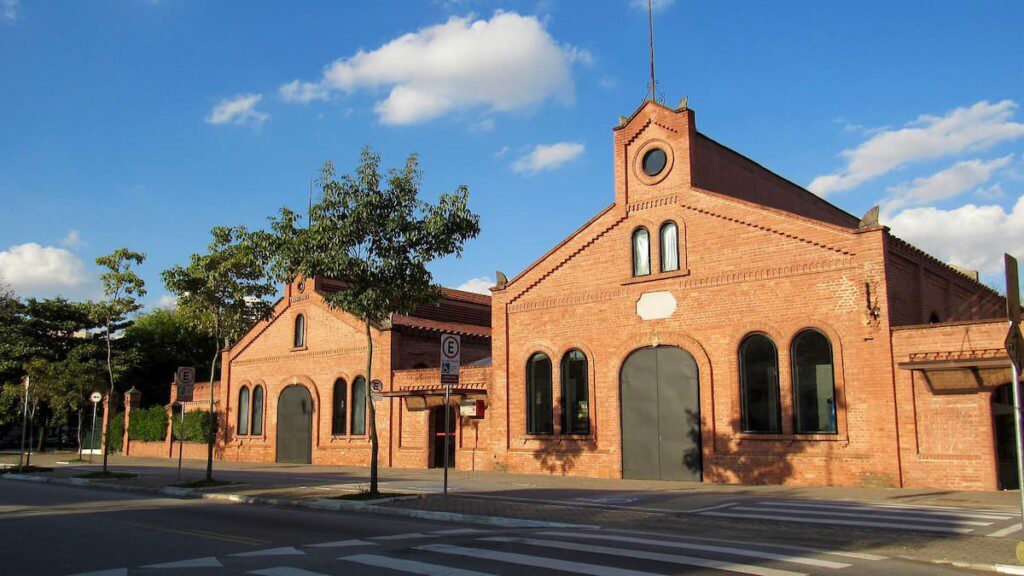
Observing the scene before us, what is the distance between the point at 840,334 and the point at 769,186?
10.4 meters

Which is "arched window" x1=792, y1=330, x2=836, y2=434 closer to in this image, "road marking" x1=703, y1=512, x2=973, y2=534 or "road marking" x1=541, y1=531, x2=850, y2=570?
"road marking" x1=703, y1=512, x2=973, y2=534

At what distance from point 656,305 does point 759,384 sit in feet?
11.9

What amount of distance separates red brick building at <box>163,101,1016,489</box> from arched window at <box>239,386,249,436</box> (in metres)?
8.14

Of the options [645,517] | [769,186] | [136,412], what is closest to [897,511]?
[645,517]

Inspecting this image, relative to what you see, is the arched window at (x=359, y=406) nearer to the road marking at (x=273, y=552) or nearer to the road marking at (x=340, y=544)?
the road marking at (x=340, y=544)

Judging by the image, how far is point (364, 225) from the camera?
17.5m

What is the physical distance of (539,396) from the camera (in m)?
24.9

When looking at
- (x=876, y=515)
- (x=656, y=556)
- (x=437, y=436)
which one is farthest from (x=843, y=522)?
(x=437, y=436)

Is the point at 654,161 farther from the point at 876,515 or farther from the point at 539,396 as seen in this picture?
the point at 876,515

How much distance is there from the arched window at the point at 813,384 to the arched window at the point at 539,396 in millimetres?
7652

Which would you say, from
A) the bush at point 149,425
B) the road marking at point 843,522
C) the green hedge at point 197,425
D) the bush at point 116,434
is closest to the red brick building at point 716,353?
the road marking at point 843,522

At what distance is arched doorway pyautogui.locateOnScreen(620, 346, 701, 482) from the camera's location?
21500 millimetres

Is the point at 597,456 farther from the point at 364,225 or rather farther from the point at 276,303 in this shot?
the point at 276,303

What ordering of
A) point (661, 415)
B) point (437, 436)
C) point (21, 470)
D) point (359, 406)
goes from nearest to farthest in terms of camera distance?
point (661, 415) → point (21, 470) → point (437, 436) → point (359, 406)
